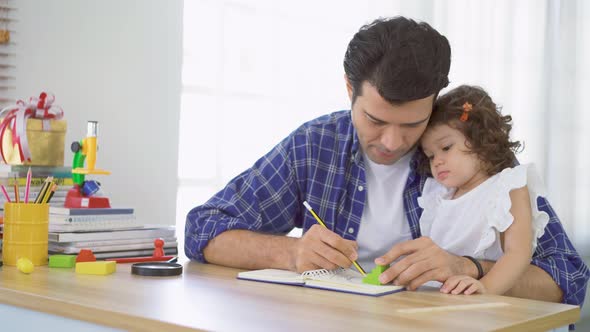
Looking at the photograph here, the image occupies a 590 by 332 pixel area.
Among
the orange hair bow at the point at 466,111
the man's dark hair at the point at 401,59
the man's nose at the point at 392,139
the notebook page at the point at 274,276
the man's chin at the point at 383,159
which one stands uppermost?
the man's dark hair at the point at 401,59

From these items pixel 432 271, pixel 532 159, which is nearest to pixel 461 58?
pixel 532 159

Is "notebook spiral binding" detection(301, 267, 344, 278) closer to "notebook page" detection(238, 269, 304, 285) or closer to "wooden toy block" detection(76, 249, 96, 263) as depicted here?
"notebook page" detection(238, 269, 304, 285)

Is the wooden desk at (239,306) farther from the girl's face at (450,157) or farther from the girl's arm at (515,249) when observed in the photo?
the girl's face at (450,157)

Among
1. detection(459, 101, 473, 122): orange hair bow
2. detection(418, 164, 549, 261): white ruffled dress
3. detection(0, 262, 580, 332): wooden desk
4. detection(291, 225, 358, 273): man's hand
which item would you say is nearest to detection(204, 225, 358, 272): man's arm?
detection(291, 225, 358, 273): man's hand

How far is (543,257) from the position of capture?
1778 mm

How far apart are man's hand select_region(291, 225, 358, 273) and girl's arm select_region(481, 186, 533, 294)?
0.97ft

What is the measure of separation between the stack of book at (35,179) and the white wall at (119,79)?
785 millimetres

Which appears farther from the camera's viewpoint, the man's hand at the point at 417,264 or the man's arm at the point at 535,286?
the man's arm at the point at 535,286

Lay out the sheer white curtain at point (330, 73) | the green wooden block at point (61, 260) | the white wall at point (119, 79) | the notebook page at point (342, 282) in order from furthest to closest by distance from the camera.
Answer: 1. the sheer white curtain at point (330, 73)
2. the white wall at point (119, 79)
3. the green wooden block at point (61, 260)
4. the notebook page at point (342, 282)

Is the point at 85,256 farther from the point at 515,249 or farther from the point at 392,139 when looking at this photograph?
the point at 515,249

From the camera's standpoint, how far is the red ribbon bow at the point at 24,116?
1.94m

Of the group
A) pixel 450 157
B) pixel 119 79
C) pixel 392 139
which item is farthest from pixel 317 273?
pixel 119 79

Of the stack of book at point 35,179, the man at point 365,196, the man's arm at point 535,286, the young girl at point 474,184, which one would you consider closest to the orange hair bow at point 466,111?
the young girl at point 474,184

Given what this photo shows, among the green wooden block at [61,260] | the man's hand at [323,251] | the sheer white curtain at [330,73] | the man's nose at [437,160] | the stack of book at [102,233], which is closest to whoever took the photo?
the man's hand at [323,251]
